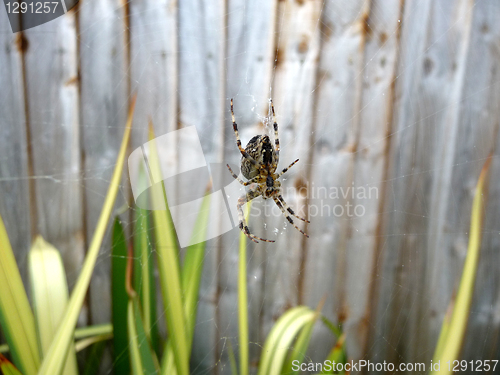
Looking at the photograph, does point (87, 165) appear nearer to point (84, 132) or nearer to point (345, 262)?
point (84, 132)

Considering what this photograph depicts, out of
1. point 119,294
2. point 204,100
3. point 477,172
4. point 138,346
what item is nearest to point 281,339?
point 138,346

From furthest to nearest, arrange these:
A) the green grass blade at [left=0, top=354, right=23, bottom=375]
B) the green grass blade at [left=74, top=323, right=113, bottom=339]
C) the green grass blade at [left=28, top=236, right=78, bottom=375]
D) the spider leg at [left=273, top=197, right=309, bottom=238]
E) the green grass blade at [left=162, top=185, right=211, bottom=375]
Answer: the spider leg at [left=273, top=197, right=309, bottom=238]
the green grass blade at [left=74, top=323, right=113, bottom=339]
the green grass blade at [left=162, top=185, right=211, bottom=375]
the green grass blade at [left=28, top=236, right=78, bottom=375]
the green grass blade at [left=0, top=354, right=23, bottom=375]

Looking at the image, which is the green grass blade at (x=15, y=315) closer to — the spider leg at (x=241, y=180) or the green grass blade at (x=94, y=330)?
the green grass blade at (x=94, y=330)

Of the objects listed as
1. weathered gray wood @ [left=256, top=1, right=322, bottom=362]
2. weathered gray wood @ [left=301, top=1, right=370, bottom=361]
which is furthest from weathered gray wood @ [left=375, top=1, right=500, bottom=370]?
weathered gray wood @ [left=256, top=1, right=322, bottom=362]

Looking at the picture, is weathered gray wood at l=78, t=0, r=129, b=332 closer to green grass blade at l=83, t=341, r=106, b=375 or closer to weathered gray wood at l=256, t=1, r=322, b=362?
green grass blade at l=83, t=341, r=106, b=375

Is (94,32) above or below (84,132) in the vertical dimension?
above

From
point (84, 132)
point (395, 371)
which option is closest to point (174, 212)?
point (84, 132)

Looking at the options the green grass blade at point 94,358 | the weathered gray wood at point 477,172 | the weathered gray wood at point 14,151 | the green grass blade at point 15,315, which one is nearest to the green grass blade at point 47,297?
the green grass blade at point 15,315
